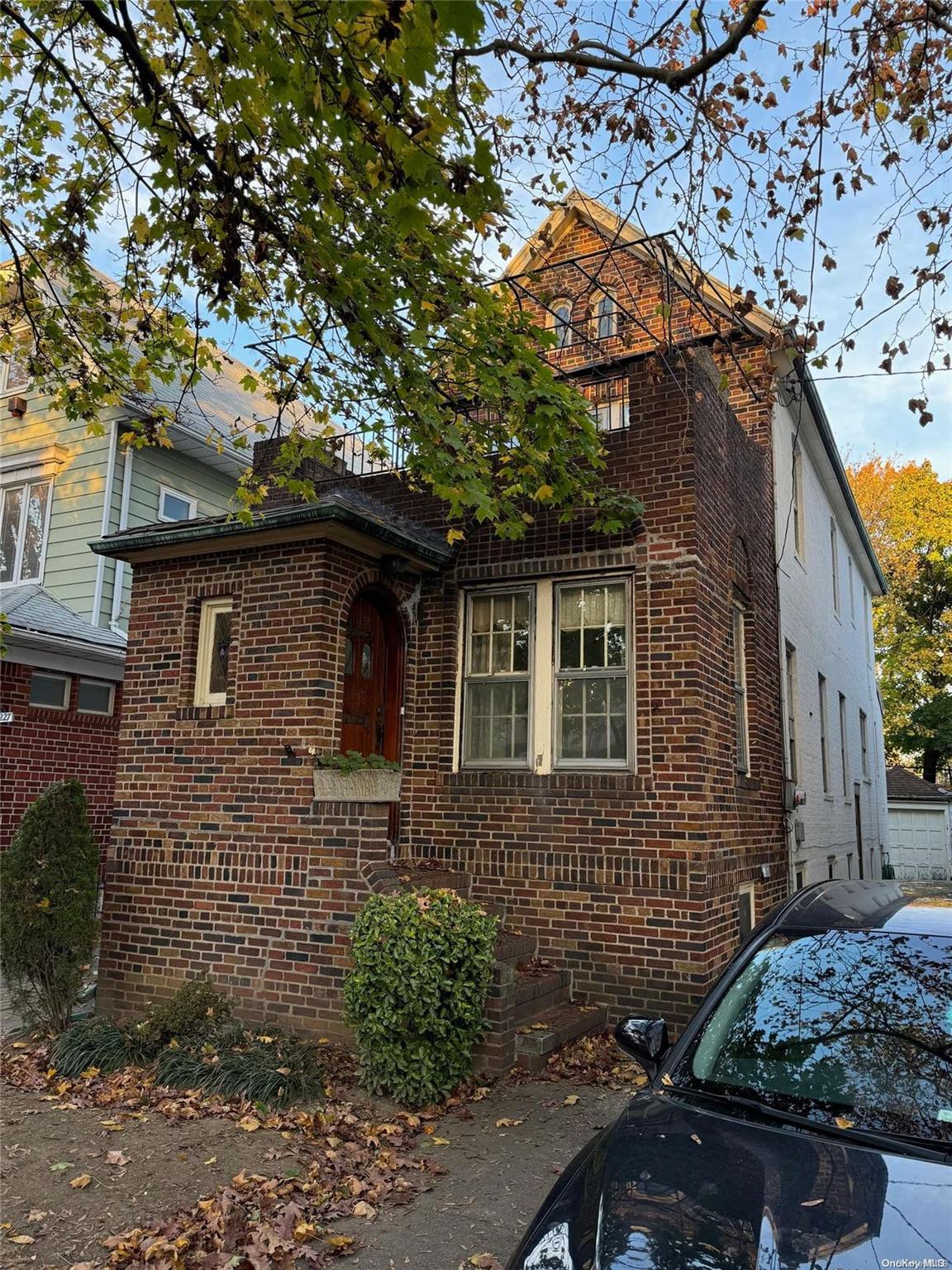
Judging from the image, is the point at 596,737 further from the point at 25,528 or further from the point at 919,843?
the point at 919,843

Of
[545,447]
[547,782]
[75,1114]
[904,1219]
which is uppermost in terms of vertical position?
[545,447]

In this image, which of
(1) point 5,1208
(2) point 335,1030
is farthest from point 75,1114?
(2) point 335,1030

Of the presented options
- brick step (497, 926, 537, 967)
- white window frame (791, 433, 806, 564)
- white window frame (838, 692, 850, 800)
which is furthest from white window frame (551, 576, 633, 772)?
white window frame (838, 692, 850, 800)

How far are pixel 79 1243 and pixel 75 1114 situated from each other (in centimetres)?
187

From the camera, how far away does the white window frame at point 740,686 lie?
28.9 feet

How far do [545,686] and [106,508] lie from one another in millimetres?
8299

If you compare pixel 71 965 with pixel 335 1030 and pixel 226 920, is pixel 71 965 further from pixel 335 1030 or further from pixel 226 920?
pixel 335 1030

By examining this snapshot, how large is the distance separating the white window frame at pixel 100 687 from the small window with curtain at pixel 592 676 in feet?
23.2

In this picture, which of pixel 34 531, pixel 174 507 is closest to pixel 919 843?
pixel 174 507

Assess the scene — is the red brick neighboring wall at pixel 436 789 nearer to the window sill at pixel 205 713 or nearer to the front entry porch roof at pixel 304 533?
the window sill at pixel 205 713

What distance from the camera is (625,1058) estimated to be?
21.1ft

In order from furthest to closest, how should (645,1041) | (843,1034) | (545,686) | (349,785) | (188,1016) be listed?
(545,686) < (349,785) < (188,1016) < (645,1041) < (843,1034)

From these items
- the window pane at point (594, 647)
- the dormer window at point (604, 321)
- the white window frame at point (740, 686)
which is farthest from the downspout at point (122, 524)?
the white window frame at point (740, 686)

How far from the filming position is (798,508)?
12922mm
